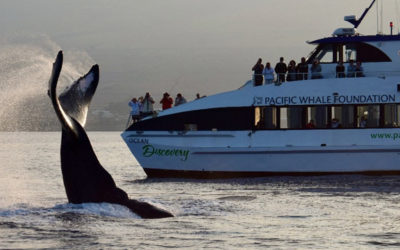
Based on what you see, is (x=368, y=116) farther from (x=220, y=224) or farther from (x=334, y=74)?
(x=220, y=224)

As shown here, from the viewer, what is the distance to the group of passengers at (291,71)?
3356 centimetres

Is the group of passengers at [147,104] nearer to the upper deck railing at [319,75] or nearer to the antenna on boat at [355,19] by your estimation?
the upper deck railing at [319,75]

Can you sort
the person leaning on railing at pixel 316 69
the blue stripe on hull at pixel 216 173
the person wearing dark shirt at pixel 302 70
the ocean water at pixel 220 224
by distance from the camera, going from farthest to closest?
the person wearing dark shirt at pixel 302 70 → the person leaning on railing at pixel 316 69 → the blue stripe on hull at pixel 216 173 → the ocean water at pixel 220 224

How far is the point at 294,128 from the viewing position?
32969 millimetres

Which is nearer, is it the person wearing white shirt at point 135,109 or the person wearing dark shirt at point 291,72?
the person wearing dark shirt at point 291,72

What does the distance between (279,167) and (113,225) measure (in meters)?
16.7

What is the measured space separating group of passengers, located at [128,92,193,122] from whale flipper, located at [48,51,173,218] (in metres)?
17.8

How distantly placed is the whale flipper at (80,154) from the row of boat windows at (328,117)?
16607 millimetres

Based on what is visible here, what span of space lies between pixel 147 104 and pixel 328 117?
7658 millimetres

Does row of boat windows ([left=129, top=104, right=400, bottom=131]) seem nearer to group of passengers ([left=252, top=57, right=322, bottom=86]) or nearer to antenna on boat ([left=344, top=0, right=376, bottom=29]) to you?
group of passengers ([left=252, top=57, right=322, bottom=86])

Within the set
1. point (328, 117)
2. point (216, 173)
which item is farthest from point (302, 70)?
point (216, 173)

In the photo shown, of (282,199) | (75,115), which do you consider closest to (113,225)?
(75,115)

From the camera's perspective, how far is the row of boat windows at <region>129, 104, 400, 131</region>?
32.9 metres

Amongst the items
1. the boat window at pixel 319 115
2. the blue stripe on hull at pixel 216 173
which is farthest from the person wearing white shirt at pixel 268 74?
the blue stripe on hull at pixel 216 173
